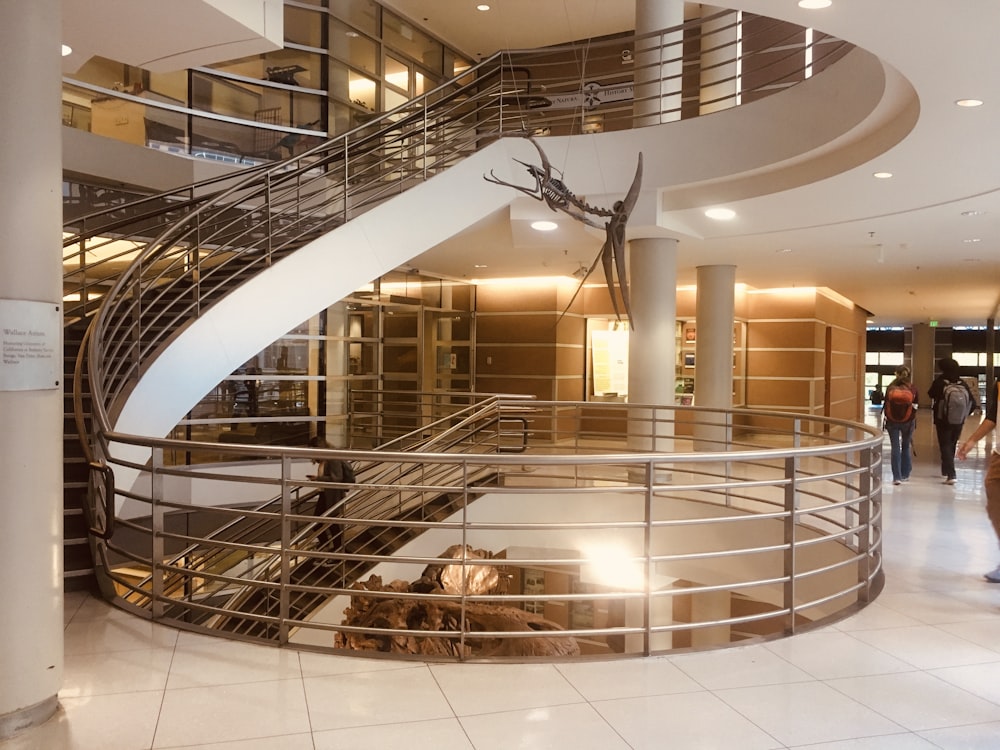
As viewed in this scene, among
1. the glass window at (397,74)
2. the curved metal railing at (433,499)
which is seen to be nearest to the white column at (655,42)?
the curved metal railing at (433,499)

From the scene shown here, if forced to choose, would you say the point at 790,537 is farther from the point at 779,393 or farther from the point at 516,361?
the point at 779,393

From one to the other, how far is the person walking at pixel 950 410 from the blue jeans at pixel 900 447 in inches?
15.9

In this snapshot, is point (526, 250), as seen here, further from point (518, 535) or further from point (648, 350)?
point (518, 535)

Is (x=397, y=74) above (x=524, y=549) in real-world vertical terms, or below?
above

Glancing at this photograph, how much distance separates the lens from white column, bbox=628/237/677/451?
10281mm

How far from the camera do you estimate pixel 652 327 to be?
406 inches

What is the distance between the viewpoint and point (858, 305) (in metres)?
22.0

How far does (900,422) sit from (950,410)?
0.57 meters

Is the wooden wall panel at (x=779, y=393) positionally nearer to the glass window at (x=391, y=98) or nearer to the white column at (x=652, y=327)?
the white column at (x=652, y=327)

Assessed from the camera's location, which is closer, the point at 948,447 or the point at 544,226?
the point at 544,226

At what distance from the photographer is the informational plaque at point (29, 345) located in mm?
3166

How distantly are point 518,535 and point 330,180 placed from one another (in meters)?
4.96

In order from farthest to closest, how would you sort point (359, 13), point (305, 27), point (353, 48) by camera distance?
point (359, 13) < point (353, 48) < point (305, 27)

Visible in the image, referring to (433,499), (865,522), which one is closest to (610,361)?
(433,499)
